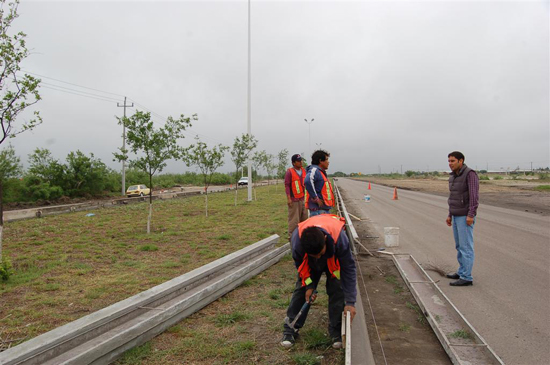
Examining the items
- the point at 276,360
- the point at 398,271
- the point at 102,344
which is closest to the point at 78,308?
the point at 102,344

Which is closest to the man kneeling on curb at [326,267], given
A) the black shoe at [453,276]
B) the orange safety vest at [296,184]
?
the black shoe at [453,276]

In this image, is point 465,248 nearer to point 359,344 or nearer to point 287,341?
point 359,344

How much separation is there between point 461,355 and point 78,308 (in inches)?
177

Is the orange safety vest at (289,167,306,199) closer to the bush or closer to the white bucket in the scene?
the white bucket

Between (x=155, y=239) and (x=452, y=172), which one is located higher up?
(x=452, y=172)

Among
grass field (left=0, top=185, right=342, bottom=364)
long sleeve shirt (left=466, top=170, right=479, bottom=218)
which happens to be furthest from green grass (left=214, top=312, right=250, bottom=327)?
long sleeve shirt (left=466, top=170, right=479, bottom=218)

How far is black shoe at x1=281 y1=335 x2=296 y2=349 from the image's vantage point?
337cm

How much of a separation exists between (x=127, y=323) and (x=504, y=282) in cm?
533

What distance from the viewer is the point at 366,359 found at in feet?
10.1

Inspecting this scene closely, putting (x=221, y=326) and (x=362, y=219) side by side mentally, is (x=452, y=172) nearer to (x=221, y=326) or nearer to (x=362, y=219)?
(x=221, y=326)

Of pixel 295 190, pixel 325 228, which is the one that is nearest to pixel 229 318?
pixel 325 228

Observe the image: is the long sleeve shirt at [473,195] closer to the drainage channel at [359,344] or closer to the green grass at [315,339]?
the drainage channel at [359,344]

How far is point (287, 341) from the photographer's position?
3.39 meters

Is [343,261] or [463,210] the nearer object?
[343,261]
